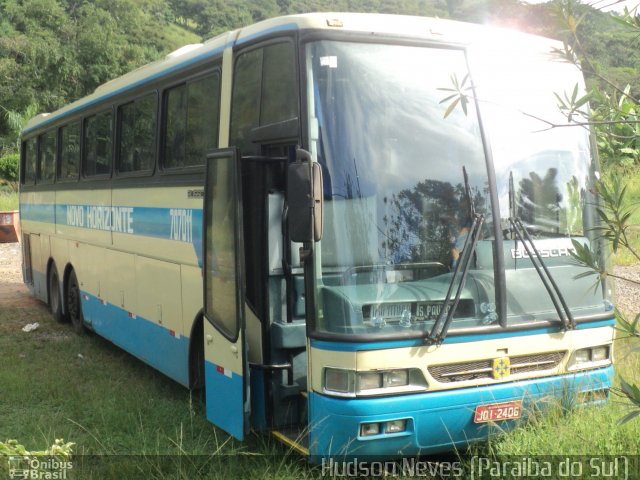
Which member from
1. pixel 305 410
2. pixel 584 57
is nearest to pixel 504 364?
pixel 305 410

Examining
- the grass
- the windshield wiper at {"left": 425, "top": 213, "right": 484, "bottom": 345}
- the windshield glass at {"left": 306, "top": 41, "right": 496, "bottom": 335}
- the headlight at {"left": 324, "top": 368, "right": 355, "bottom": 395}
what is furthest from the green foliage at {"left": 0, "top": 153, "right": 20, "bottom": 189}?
the windshield wiper at {"left": 425, "top": 213, "right": 484, "bottom": 345}

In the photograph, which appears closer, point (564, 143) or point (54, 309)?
point (564, 143)

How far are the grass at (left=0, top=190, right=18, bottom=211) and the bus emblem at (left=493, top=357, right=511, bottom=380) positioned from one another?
2720 cm

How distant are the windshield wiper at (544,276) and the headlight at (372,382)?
1.08m

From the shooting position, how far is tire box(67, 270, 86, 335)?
11380mm

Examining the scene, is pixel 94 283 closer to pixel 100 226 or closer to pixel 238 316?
pixel 100 226

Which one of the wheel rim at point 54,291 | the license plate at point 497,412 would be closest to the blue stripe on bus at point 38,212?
the wheel rim at point 54,291

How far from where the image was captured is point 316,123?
17.2 ft

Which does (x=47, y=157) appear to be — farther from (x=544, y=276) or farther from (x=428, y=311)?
(x=544, y=276)

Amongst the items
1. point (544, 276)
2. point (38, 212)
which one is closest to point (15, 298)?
point (38, 212)

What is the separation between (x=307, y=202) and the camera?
196 inches

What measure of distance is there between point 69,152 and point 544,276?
8130 mm

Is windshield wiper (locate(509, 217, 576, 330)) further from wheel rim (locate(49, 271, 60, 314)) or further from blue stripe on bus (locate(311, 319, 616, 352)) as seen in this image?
wheel rim (locate(49, 271, 60, 314))

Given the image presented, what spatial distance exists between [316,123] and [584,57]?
7.51ft
